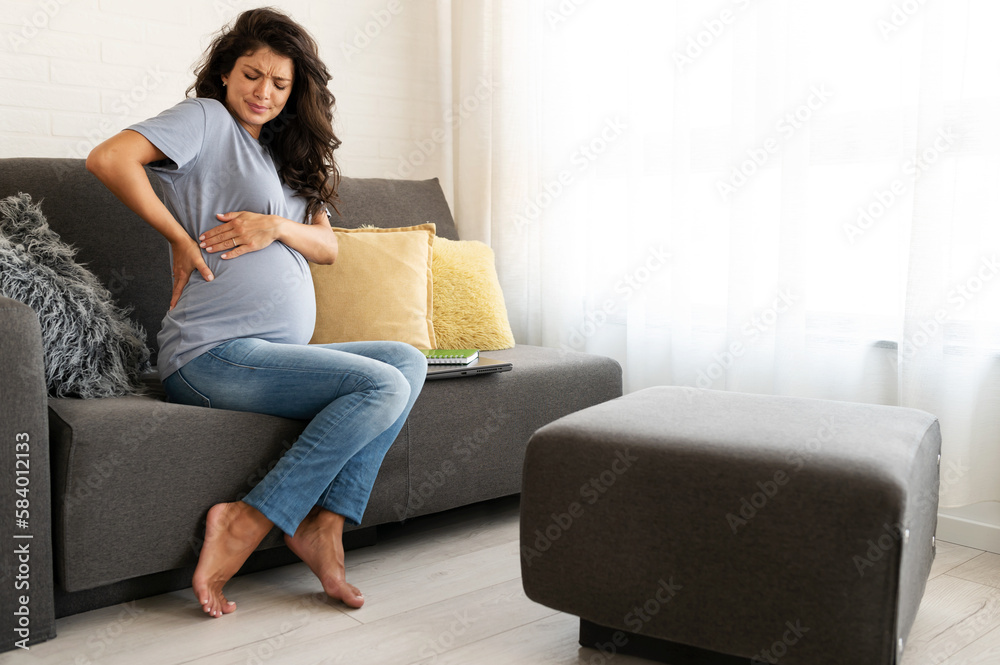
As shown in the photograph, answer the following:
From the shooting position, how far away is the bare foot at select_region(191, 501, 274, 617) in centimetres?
156

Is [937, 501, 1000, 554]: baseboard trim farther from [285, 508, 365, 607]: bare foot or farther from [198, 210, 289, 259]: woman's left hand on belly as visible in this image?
[198, 210, 289, 259]: woman's left hand on belly

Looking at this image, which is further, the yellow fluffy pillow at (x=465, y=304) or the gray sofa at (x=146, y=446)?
the yellow fluffy pillow at (x=465, y=304)

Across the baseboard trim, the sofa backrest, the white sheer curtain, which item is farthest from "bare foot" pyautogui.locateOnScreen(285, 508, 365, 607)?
the baseboard trim

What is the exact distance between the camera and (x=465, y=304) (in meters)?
2.44

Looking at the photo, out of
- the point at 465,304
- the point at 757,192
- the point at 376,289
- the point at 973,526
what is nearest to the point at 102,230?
the point at 376,289

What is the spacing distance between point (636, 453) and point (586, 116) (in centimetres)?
171

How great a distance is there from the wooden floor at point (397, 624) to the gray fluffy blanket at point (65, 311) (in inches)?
17.6

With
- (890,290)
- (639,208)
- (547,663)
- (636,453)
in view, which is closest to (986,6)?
(890,290)

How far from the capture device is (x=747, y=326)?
2334mm

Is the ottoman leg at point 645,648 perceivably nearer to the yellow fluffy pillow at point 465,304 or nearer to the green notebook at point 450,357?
the green notebook at point 450,357

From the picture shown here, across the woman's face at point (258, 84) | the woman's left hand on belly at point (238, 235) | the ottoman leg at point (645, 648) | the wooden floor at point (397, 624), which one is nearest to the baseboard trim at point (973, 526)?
the wooden floor at point (397, 624)

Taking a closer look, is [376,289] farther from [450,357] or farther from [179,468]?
[179,468]

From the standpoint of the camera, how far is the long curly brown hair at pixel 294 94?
181cm

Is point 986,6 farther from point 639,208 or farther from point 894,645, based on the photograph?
point 894,645
